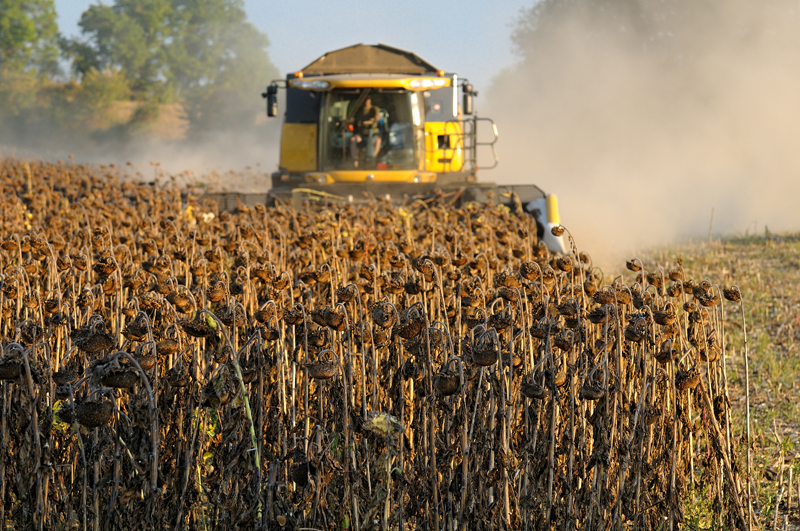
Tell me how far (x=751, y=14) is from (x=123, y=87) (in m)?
41.1

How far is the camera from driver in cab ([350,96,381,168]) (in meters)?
10.0

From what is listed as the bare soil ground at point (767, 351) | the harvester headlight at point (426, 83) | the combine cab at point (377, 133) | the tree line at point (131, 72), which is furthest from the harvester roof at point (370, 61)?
the tree line at point (131, 72)

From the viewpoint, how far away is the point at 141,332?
7.95ft

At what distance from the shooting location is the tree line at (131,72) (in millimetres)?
51844

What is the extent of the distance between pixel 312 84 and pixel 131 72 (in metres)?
60.1

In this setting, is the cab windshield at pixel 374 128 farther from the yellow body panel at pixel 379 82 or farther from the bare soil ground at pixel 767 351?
the bare soil ground at pixel 767 351

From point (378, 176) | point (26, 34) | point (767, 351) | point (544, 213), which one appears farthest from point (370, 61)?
point (26, 34)

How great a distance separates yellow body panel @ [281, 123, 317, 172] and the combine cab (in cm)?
1

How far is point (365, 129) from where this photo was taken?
400 inches

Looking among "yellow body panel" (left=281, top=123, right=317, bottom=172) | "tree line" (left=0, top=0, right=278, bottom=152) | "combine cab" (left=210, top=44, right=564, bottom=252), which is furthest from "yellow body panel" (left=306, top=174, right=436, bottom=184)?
"tree line" (left=0, top=0, right=278, bottom=152)

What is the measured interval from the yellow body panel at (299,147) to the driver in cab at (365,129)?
0.86 metres

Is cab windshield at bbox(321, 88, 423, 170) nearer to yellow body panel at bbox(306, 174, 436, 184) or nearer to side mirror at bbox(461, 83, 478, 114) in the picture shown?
yellow body panel at bbox(306, 174, 436, 184)

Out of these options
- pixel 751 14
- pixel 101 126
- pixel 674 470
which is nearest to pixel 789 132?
pixel 751 14

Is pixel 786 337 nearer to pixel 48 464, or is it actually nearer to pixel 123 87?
pixel 48 464
